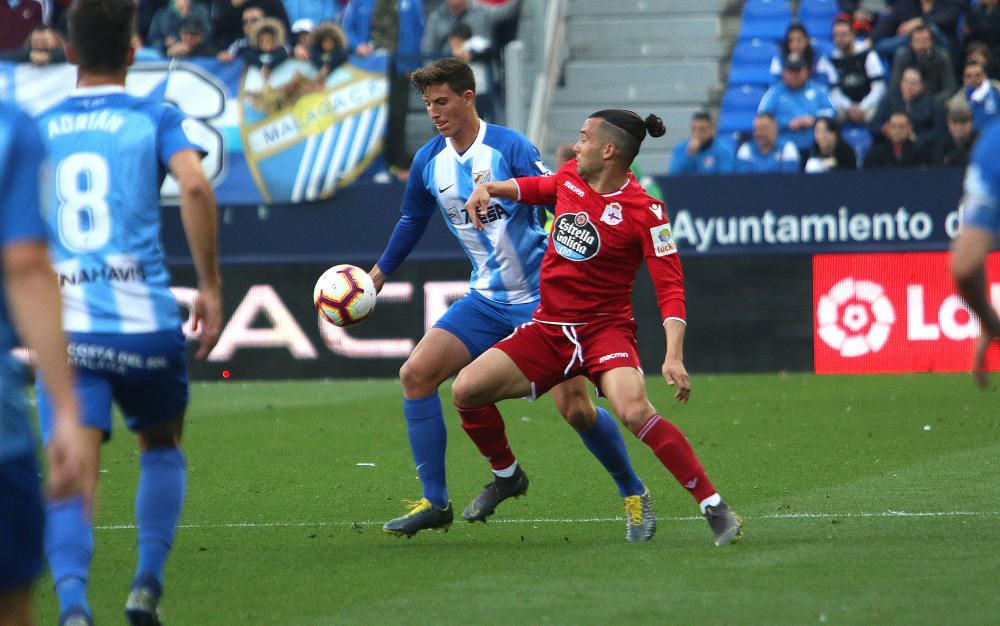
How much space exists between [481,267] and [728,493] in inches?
71.8

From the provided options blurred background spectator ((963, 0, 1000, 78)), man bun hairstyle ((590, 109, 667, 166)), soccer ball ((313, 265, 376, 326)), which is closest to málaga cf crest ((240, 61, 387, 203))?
blurred background spectator ((963, 0, 1000, 78))

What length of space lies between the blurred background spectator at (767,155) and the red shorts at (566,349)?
909 cm

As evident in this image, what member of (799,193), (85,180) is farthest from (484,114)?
(85,180)

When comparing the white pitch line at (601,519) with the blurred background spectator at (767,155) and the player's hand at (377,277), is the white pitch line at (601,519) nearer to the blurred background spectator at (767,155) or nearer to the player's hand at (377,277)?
the player's hand at (377,277)

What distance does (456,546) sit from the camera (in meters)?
7.06

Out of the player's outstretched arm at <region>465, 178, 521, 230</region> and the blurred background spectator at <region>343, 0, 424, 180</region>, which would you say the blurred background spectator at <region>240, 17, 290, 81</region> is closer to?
the blurred background spectator at <region>343, 0, 424, 180</region>

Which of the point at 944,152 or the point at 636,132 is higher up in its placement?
the point at 636,132

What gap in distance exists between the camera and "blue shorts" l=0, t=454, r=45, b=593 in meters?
3.21

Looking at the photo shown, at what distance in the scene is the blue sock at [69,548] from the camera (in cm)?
480

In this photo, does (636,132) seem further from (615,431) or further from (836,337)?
(836,337)

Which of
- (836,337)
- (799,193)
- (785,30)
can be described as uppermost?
(785,30)

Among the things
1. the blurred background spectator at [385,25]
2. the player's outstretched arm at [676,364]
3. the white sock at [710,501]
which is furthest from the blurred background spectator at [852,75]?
the white sock at [710,501]

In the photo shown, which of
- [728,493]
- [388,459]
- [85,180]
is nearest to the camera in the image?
[85,180]

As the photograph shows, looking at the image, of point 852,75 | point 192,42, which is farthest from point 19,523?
point 852,75
